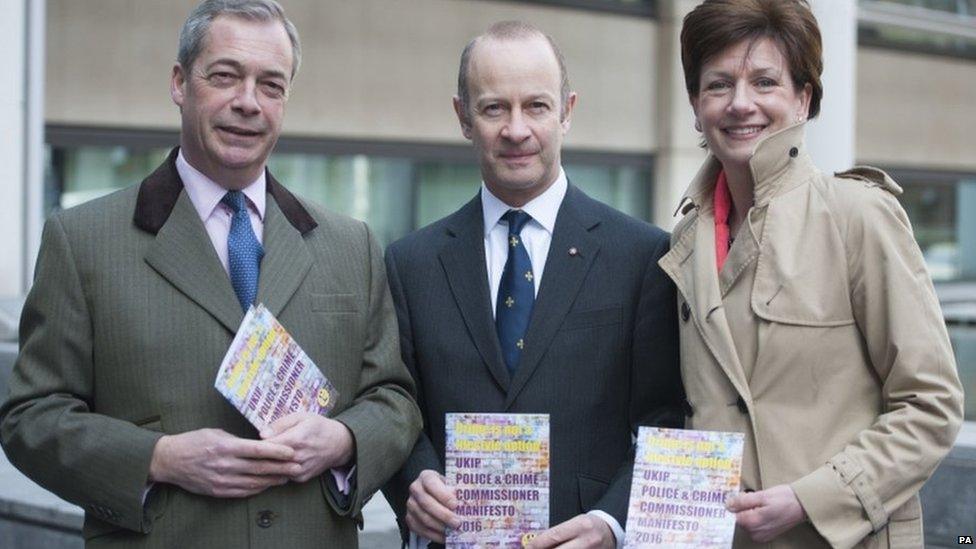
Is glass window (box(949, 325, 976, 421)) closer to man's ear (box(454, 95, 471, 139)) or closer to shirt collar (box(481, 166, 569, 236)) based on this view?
shirt collar (box(481, 166, 569, 236))

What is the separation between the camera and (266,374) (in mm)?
2883

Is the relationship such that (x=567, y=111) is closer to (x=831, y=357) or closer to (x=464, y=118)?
(x=464, y=118)

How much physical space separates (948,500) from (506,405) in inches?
85.6

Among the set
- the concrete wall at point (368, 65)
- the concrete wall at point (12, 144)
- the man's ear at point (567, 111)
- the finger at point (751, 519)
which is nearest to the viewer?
the finger at point (751, 519)

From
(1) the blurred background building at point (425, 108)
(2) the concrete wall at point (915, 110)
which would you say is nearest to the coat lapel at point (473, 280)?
(1) the blurred background building at point (425, 108)

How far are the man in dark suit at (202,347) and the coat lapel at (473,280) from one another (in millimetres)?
206

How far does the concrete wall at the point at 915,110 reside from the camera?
2061 centimetres

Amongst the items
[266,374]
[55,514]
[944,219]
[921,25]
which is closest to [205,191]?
[266,374]

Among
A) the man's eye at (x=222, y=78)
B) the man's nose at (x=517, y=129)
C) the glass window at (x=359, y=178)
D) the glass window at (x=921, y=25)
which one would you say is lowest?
the man's nose at (x=517, y=129)

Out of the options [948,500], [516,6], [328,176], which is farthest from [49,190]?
[948,500]

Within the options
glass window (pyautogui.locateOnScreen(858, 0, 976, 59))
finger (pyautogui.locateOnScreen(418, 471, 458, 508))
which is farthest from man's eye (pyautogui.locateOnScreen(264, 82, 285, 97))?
A: glass window (pyautogui.locateOnScreen(858, 0, 976, 59))

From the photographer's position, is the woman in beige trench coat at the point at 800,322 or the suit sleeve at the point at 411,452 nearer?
the woman in beige trench coat at the point at 800,322

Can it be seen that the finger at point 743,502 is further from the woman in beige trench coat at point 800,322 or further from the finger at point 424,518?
the finger at point 424,518

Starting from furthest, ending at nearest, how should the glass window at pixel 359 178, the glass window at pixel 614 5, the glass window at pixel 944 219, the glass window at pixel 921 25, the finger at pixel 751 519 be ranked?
the glass window at pixel 944 219, the glass window at pixel 921 25, the glass window at pixel 614 5, the glass window at pixel 359 178, the finger at pixel 751 519
